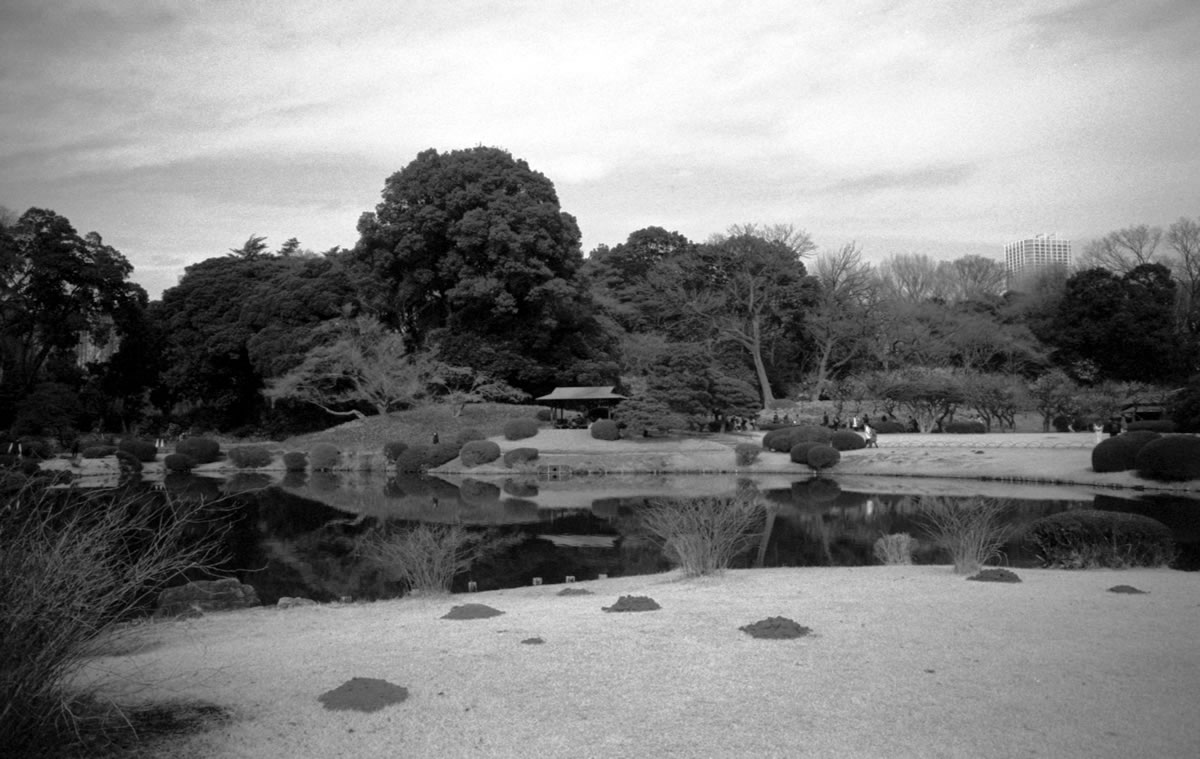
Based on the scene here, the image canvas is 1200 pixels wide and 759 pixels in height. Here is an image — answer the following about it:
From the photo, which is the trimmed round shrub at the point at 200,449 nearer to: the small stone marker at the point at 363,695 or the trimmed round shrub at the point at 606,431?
the trimmed round shrub at the point at 606,431

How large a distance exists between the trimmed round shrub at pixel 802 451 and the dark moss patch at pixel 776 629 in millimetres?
24285

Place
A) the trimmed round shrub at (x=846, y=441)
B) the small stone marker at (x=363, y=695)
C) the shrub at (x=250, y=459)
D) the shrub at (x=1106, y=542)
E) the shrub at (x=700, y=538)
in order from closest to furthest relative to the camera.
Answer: the small stone marker at (x=363, y=695) → the shrub at (x=700, y=538) → the shrub at (x=1106, y=542) → the trimmed round shrub at (x=846, y=441) → the shrub at (x=250, y=459)

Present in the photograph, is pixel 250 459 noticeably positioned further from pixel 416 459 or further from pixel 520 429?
pixel 520 429

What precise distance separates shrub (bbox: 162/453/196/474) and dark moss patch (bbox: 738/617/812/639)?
33611 mm

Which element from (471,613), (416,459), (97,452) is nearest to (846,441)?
(416,459)

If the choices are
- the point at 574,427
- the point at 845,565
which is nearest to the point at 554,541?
the point at 845,565

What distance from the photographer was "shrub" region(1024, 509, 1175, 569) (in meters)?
11.9

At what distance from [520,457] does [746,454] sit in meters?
8.54

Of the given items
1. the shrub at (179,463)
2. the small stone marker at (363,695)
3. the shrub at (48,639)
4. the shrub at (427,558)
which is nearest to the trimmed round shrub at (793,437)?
the shrub at (427,558)

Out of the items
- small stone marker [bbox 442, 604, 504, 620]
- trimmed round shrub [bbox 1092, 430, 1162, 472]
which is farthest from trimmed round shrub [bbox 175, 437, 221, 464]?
trimmed round shrub [bbox 1092, 430, 1162, 472]

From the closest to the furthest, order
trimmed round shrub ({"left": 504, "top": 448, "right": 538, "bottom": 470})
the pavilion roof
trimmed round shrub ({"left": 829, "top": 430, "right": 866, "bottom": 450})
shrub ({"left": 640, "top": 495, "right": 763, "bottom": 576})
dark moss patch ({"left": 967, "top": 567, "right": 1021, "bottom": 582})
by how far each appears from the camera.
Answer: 1. dark moss patch ({"left": 967, "top": 567, "right": 1021, "bottom": 582})
2. shrub ({"left": 640, "top": 495, "right": 763, "bottom": 576})
3. trimmed round shrub ({"left": 829, "top": 430, "right": 866, "bottom": 450})
4. trimmed round shrub ({"left": 504, "top": 448, "right": 538, "bottom": 470})
5. the pavilion roof

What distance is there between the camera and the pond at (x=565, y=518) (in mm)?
14578

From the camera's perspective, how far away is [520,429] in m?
37.8

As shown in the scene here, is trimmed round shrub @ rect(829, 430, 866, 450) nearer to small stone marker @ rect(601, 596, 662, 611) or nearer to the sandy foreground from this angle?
the sandy foreground
